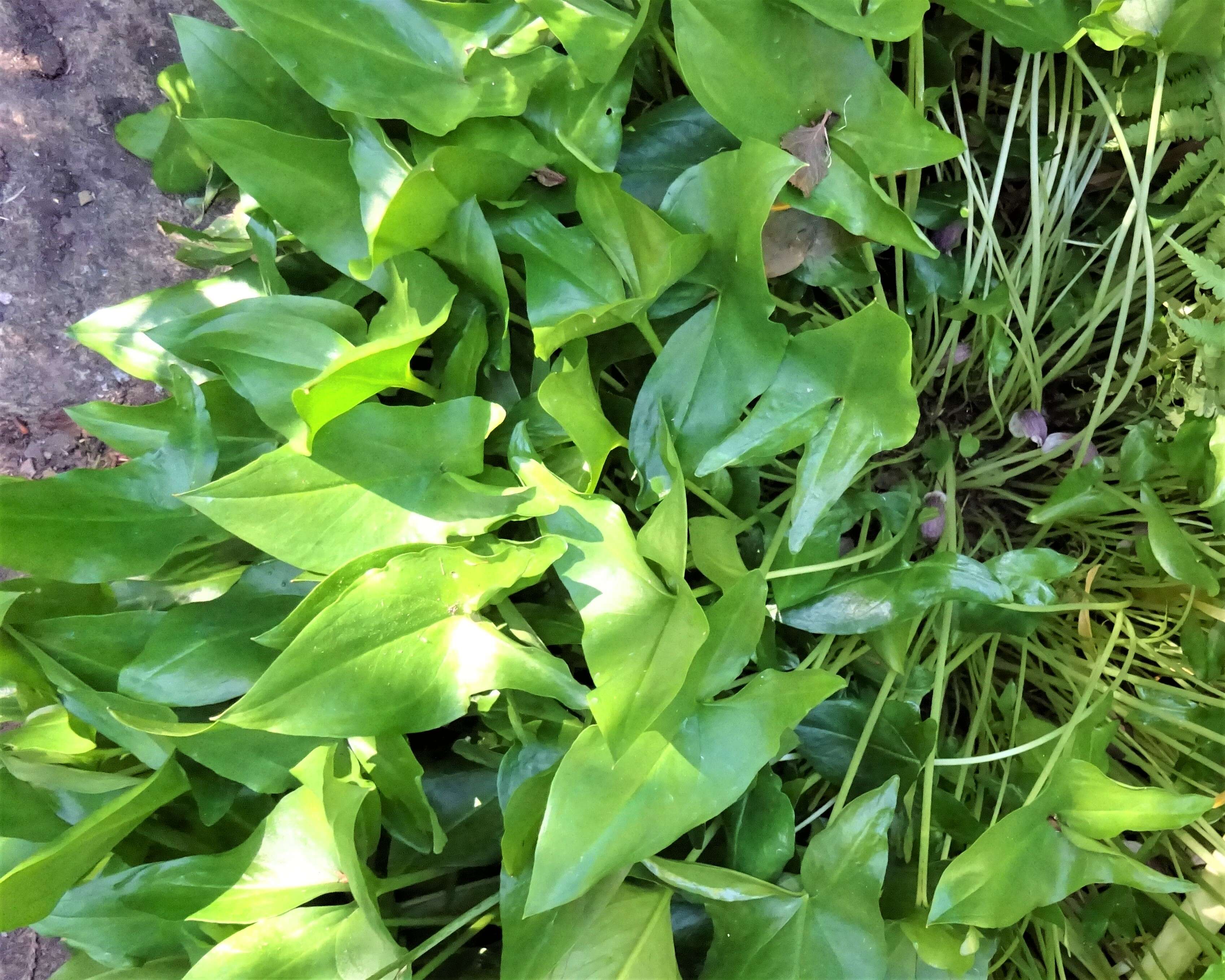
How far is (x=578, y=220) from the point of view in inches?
23.4

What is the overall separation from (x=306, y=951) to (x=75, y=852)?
17 cm

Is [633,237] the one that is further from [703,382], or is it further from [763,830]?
[763,830]

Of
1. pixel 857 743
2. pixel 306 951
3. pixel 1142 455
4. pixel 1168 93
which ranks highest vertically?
pixel 1168 93

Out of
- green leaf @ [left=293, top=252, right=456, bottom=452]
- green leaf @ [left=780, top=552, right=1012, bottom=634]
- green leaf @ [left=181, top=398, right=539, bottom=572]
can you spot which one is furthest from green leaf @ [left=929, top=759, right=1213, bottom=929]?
green leaf @ [left=293, top=252, right=456, bottom=452]

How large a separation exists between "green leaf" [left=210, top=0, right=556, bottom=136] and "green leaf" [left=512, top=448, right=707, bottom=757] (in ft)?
0.81

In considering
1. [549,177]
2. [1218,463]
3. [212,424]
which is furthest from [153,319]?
[1218,463]

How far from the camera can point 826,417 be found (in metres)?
0.50

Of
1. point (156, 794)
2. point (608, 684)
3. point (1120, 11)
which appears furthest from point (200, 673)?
point (1120, 11)

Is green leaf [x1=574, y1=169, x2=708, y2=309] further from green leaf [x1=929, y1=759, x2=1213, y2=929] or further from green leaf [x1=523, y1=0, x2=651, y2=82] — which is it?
green leaf [x1=929, y1=759, x2=1213, y2=929]

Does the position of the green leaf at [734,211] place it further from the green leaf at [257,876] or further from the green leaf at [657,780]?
the green leaf at [257,876]

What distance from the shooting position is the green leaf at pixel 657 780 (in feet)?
1.49

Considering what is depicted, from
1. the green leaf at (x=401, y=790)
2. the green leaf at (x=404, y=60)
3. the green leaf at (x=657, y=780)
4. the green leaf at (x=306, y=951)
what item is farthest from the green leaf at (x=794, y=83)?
the green leaf at (x=306, y=951)

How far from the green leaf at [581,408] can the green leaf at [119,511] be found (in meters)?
0.26

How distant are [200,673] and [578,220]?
44 centimetres
